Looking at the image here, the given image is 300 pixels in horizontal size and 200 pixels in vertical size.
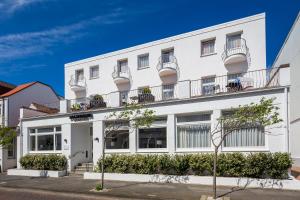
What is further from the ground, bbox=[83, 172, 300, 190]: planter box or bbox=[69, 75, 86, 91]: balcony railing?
bbox=[69, 75, 86, 91]: balcony railing

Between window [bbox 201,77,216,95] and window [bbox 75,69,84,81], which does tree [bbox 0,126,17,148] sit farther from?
window [bbox 201,77,216,95]

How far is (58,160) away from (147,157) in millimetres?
7235

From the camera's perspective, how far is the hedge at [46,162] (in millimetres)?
19828

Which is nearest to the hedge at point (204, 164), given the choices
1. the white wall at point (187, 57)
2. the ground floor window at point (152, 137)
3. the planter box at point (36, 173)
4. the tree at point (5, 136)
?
the ground floor window at point (152, 137)

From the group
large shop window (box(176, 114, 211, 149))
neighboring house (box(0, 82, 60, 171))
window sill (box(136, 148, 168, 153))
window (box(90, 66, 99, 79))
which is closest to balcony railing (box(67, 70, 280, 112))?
large shop window (box(176, 114, 211, 149))

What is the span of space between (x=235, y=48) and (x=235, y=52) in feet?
1.15

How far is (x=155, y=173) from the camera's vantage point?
15.8 m

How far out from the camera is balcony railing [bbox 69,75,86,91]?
2556 centimetres

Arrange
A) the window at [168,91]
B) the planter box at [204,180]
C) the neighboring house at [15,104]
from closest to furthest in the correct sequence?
the planter box at [204,180], the window at [168,91], the neighboring house at [15,104]

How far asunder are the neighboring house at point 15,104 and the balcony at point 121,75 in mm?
6490

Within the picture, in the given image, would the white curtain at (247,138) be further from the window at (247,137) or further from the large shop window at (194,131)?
the large shop window at (194,131)

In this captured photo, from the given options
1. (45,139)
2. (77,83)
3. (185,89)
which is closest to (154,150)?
(185,89)

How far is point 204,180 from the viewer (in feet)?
46.0

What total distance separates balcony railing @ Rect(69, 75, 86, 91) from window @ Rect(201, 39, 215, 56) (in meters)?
10.8
